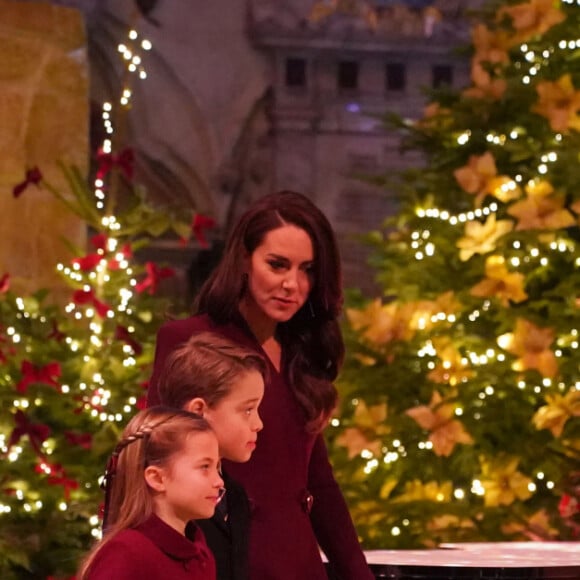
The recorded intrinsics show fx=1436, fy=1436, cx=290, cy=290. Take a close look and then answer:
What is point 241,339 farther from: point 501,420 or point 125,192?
point 125,192

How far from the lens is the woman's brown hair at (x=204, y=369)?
2.06 meters

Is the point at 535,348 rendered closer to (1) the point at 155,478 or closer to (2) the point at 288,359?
(2) the point at 288,359

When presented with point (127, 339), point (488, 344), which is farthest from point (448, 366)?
point (127, 339)

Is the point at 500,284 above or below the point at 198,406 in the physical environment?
above

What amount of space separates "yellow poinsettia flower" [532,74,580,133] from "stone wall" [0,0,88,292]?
231cm

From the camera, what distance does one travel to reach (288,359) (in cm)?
232

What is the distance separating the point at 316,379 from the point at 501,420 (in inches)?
85.8

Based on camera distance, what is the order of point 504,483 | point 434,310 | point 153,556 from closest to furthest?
point 153,556 → point 504,483 → point 434,310

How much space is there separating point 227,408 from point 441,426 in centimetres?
226

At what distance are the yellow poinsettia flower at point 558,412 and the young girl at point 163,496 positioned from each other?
237cm

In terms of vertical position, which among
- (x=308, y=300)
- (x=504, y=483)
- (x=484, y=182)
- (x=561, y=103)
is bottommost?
(x=504, y=483)

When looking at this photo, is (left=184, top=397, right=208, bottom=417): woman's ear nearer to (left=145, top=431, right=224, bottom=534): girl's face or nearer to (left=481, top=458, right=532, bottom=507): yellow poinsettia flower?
(left=145, top=431, right=224, bottom=534): girl's face

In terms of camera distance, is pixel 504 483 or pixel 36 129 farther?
pixel 36 129

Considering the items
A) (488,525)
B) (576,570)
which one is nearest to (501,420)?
(488,525)
